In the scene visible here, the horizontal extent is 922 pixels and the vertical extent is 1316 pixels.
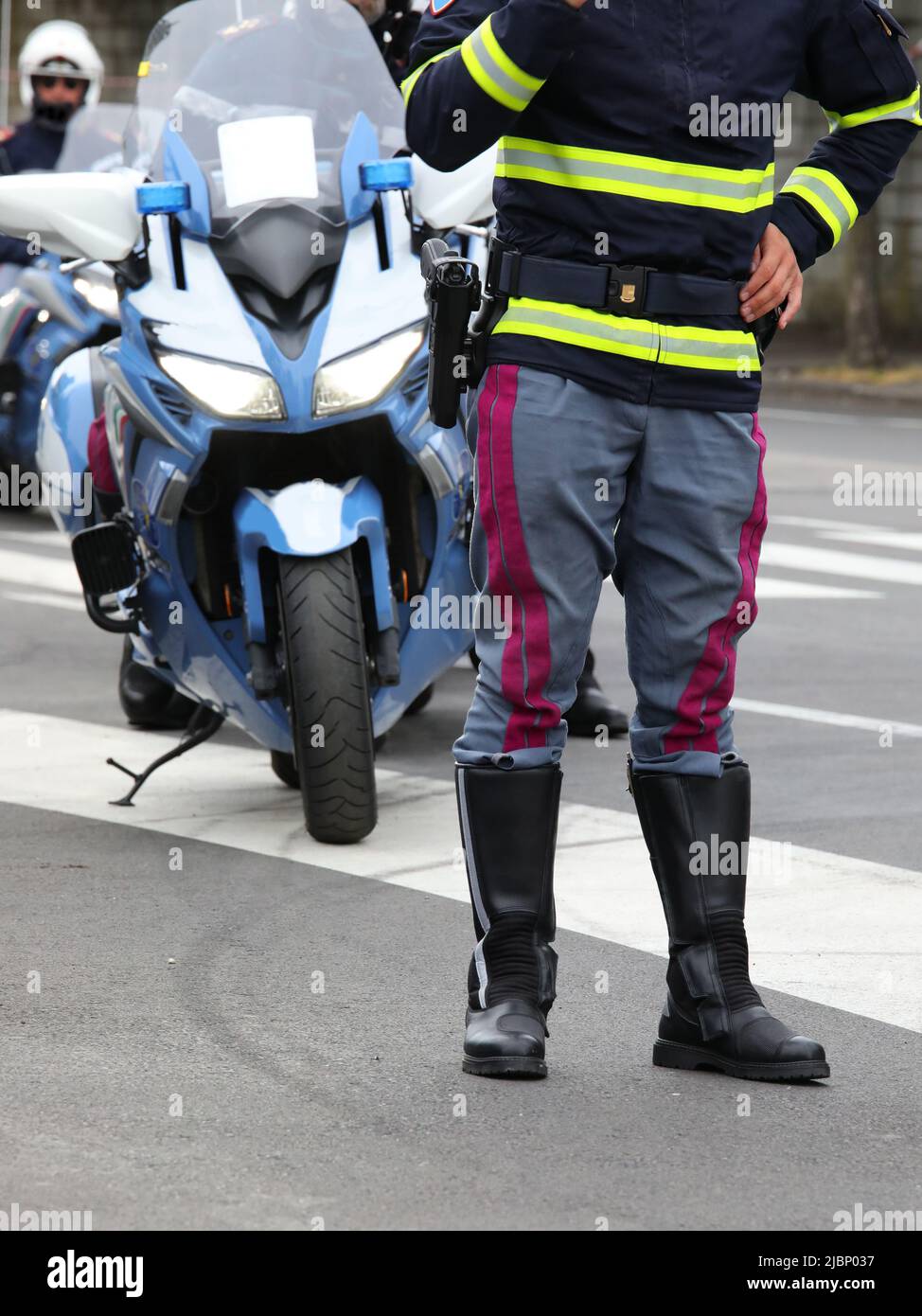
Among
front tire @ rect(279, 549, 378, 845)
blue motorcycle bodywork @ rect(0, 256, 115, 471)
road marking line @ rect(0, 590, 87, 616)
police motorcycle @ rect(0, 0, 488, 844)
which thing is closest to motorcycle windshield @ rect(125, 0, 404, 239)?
police motorcycle @ rect(0, 0, 488, 844)

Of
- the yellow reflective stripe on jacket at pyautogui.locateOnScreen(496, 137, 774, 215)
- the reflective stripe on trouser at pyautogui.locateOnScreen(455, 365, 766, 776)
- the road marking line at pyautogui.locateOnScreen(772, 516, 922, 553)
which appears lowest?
the road marking line at pyautogui.locateOnScreen(772, 516, 922, 553)

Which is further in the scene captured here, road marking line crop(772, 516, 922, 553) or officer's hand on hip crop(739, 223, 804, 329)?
road marking line crop(772, 516, 922, 553)

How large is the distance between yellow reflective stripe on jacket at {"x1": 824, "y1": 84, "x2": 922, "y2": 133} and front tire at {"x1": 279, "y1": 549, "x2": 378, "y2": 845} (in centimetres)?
173

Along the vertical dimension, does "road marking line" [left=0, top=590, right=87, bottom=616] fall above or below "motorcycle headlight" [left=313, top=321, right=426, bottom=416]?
below

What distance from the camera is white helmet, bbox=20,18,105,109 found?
11758mm

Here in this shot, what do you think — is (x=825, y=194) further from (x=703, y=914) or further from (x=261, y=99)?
(x=261, y=99)

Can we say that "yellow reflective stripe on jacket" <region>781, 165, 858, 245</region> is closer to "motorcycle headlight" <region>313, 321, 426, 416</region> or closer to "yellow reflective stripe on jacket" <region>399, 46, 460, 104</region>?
"yellow reflective stripe on jacket" <region>399, 46, 460, 104</region>

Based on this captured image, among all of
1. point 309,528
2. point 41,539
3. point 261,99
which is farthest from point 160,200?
point 41,539

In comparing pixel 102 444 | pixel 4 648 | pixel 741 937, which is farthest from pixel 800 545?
pixel 741 937

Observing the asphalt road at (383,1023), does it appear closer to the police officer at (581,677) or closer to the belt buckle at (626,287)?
the police officer at (581,677)

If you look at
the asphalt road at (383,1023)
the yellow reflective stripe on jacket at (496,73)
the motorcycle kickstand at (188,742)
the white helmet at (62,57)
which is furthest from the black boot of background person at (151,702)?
the white helmet at (62,57)

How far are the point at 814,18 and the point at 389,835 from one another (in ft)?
7.70

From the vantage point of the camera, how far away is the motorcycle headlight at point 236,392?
216 inches

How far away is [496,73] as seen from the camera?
3.72 m
